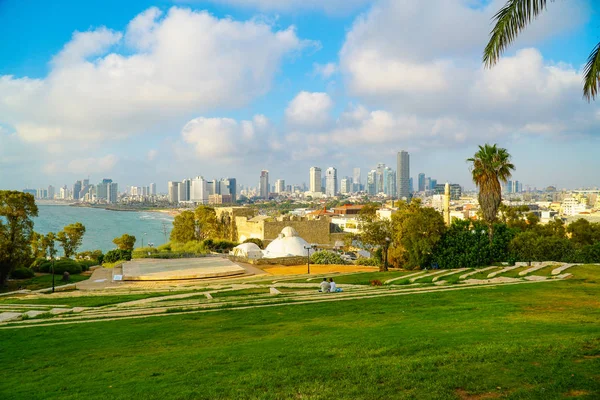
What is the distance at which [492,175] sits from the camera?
2214 centimetres

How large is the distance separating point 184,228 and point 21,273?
2432 centimetres

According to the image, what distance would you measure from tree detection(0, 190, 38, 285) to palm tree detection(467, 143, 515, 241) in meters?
26.8

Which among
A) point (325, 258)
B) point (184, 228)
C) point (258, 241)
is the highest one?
point (184, 228)

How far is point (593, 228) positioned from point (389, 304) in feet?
92.7

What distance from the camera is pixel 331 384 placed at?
5.15 metres

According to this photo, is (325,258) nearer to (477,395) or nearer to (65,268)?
(65,268)

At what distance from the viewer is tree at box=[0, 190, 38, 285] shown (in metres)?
26.5

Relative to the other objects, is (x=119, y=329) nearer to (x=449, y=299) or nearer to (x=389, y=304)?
(x=389, y=304)

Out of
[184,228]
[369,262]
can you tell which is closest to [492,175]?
[369,262]

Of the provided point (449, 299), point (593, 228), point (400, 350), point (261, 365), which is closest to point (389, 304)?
point (449, 299)

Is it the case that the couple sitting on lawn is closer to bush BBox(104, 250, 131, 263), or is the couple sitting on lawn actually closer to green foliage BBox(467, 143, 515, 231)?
green foliage BBox(467, 143, 515, 231)

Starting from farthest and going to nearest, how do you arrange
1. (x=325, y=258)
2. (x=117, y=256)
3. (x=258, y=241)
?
(x=258, y=241) < (x=117, y=256) < (x=325, y=258)

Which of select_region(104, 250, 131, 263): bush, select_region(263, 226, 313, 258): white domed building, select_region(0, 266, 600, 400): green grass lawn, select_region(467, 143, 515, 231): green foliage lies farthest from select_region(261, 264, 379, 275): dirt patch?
select_region(0, 266, 600, 400): green grass lawn

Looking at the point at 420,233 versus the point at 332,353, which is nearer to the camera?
the point at 332,353
